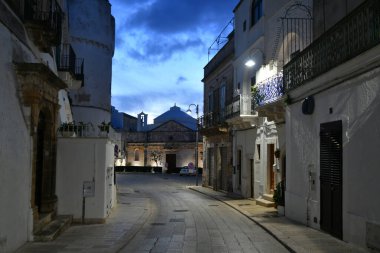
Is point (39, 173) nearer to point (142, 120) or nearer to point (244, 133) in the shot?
point (244, 133)

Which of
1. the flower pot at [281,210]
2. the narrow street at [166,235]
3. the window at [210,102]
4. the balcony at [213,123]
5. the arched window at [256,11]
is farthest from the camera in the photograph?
the window at [210,102]

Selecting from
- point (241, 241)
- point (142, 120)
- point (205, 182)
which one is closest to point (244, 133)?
point (205, 182)

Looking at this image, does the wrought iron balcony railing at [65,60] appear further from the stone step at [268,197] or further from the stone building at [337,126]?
the stone step at [268,197]

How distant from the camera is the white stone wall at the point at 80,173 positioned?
48.8ft

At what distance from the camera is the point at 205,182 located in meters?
36.2

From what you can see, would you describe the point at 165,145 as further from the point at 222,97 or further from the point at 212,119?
the point at 222,97

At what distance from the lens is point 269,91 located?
18969mm

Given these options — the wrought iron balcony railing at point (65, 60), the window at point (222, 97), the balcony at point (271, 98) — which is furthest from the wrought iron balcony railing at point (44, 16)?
the window at point (222, 97)

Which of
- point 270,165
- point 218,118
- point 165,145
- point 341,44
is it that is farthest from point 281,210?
point 165,145

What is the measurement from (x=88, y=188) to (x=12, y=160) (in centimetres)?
483

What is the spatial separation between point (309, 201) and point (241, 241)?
9.17ft

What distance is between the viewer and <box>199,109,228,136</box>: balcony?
95.1 ft

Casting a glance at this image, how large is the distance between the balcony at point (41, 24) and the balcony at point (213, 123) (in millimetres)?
16307

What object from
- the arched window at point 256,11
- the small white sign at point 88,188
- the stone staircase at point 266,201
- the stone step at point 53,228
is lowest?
the stone step at point 53,228
